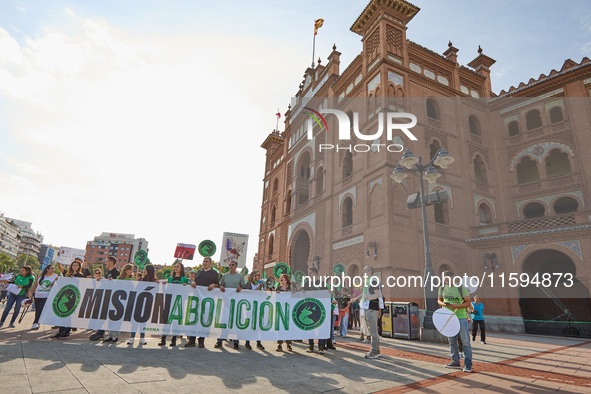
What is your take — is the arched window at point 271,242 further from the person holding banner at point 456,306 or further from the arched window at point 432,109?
the person holding banner at point 456,306

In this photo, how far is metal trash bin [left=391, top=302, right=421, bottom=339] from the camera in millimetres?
11055

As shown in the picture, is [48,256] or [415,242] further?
[48,256]

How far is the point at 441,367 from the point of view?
607cm

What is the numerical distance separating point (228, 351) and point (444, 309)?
425 cm

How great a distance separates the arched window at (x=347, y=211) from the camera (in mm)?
22094

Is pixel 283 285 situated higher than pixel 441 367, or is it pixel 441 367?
pixel 283 285

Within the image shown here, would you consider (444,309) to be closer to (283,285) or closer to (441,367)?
(441,367)

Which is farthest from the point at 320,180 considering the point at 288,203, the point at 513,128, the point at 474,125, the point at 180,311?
the point at 180,311

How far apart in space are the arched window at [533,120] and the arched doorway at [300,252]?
1827cm

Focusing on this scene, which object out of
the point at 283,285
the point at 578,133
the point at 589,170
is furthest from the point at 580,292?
the point at 283,285

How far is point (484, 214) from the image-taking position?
22406mm

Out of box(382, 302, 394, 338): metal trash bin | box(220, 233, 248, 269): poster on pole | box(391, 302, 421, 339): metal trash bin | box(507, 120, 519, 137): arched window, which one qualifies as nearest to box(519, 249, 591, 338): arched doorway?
box(391, 302, 421, 339): metal trash bin

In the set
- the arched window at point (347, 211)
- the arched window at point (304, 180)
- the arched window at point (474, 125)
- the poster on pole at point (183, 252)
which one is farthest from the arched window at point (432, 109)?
the poster on pole at point (183, 252)

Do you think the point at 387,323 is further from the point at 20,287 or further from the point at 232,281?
the point at 20,287
